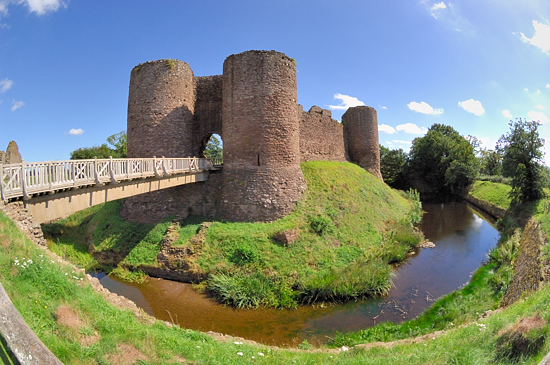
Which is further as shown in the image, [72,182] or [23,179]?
[72,182]

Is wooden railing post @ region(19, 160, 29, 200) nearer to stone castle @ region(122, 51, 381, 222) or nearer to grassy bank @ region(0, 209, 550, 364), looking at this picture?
grassy bank @ region(0, 209, 550, 364)

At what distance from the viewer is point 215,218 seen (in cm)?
1603

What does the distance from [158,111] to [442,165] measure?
3786 centimetres

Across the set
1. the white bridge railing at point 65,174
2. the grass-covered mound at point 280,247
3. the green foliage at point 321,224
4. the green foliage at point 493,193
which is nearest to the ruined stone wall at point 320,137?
the grass-covered mound at point 280,247

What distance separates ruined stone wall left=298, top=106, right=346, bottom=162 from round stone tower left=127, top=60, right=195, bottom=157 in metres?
8.86

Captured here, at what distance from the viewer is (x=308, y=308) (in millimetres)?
10867

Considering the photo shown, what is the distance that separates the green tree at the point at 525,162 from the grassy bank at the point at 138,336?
19118 mm

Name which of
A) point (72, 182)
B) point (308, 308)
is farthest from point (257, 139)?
point (72, 182)

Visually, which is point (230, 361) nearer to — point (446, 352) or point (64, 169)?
point (446, 352)

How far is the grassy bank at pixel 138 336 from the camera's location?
4.83 metres

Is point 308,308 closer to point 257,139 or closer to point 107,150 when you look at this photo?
point 257,139

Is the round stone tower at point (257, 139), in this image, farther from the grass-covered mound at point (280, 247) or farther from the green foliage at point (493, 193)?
the green foliage at point (493, 193)

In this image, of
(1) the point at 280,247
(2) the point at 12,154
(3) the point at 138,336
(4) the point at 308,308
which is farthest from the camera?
(2) the point at 12,154

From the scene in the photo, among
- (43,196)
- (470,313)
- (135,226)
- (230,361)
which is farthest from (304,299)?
(135,226)
